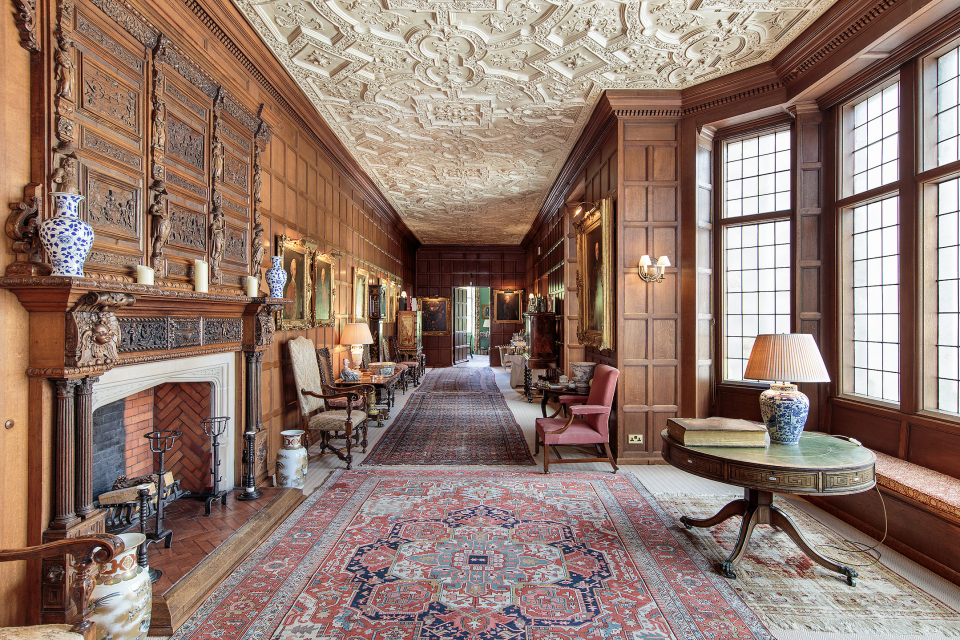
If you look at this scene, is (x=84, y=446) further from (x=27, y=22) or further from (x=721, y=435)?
(x=721, y=435)

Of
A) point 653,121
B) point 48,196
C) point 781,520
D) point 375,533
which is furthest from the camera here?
point 653,121

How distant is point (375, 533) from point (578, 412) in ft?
7.54

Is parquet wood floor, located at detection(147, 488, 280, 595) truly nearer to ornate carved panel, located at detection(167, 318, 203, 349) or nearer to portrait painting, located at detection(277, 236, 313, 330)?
ornate carved panel, located at detection(167, 318, 203, 349)

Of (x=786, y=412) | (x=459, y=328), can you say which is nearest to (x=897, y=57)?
(x=786, y=412)

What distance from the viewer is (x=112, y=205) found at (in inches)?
102

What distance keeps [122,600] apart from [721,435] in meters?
3.25

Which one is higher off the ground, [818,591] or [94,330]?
[94,330]

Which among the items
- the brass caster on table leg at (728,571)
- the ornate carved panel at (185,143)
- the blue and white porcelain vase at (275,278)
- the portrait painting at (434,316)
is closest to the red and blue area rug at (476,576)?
the brass caster on table leg at (728,571)

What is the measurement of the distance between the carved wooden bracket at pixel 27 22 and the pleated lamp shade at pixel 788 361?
4194 mm

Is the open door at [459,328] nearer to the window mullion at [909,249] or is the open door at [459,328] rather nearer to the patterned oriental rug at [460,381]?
the patterned oriental rug at [460,381]

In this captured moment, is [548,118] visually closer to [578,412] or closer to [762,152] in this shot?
[762,152]

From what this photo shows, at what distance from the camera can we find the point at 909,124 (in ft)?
11.1

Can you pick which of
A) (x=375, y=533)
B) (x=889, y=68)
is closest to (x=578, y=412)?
(x=375, y=533)

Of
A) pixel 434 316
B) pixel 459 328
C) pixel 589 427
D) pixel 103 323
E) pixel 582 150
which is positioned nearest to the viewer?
pixel 103 323
